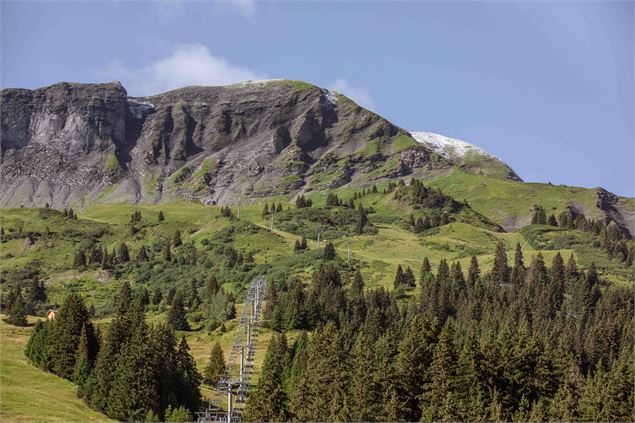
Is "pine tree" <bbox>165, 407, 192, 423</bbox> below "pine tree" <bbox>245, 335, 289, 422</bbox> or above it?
below

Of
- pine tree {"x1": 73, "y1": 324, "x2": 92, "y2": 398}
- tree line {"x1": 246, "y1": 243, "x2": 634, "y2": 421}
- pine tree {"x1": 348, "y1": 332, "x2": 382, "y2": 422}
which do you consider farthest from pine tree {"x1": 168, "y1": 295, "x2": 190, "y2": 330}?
pine tree {"x1": 348, "y1": 332, "x2": 382, "y2": 422}

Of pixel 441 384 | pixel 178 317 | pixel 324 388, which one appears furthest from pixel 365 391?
pixel 178 317

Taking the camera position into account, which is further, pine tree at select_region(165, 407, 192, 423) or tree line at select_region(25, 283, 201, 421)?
tree line at select_region(25, 283, 201, 421)

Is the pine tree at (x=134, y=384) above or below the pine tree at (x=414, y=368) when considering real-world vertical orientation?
below

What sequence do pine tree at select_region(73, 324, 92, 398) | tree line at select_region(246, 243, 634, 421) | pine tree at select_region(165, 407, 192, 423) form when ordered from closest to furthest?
tree line at select_region(246, 243, 634, 421) < pine tree at select_region(165, 407, 192, 423) < pine tree at select_region(73, 324, 92, 398)

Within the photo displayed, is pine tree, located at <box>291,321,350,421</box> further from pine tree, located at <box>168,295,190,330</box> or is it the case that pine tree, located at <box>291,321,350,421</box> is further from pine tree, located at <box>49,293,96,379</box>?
pine tree, located at <box>168,295,190,330</box>

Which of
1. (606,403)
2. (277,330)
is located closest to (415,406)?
(606,403)

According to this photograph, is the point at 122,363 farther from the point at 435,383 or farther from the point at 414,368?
the point at 435,383

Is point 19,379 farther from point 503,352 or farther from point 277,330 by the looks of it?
point 277,330

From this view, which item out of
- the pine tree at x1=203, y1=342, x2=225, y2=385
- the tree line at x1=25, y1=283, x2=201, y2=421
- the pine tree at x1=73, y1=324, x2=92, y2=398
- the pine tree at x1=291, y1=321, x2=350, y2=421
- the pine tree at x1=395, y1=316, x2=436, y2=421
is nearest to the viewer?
the pine tree at x1=291, y1=321, x2=350, y2=421

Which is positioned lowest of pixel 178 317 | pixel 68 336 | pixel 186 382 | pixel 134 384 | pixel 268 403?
pixel 186 382

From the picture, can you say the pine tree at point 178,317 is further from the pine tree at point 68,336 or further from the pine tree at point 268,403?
the pine tree at point 268,403

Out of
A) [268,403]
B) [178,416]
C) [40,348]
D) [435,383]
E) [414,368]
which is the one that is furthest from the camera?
[40,348]

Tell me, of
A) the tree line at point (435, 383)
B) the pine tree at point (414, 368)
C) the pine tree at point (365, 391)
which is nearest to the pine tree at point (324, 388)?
the tree line at point (435, 383)
